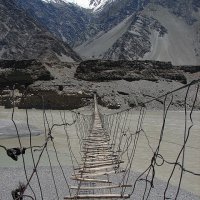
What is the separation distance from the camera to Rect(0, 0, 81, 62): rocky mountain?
106 meters

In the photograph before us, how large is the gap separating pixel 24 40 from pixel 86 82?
73.1m

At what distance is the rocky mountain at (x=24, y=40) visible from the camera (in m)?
106

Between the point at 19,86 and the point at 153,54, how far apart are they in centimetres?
9790

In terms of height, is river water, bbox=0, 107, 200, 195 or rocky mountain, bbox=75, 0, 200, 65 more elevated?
rocky mountain, bbox=75, 0, 200, 65

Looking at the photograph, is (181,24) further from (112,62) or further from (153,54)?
(112,62)

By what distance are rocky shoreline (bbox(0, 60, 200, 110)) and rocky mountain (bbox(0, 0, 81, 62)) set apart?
50.3m

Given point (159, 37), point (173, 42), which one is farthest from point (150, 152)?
point (159, 37)

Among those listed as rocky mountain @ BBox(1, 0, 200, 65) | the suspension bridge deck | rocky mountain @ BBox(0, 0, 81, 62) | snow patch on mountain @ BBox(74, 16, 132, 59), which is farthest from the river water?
snow patch on mountain @ BBox(74, 16, 132, 59)

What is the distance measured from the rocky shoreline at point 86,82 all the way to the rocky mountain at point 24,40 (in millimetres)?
50290

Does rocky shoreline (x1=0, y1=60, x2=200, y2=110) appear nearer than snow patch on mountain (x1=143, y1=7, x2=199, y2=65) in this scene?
Yes

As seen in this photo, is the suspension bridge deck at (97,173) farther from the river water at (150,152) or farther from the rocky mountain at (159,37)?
the rocky mountain at (159,37)

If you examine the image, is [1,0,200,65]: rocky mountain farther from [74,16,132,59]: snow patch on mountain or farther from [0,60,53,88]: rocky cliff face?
[0,60,53,88]: rocky cliff face

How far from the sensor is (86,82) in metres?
45.6

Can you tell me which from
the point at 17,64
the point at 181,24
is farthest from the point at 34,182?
the point at 181,24
